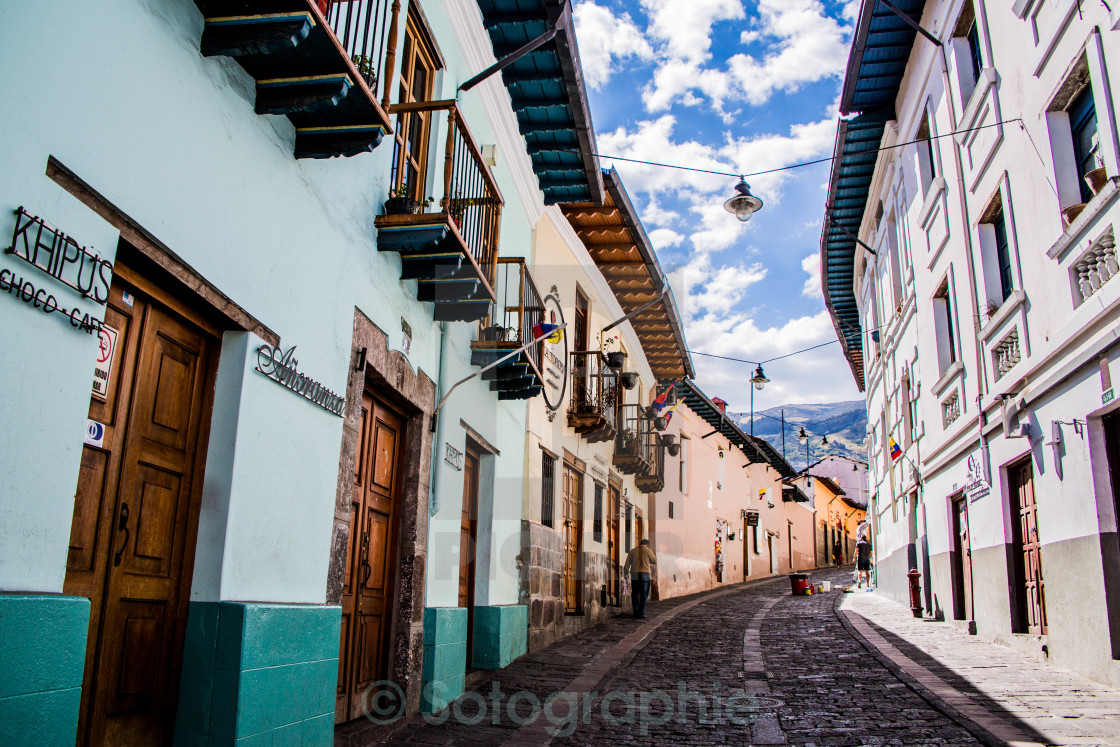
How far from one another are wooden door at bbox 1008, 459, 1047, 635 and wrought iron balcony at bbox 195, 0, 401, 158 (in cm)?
799

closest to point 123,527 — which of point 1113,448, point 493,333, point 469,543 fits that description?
point 469,543

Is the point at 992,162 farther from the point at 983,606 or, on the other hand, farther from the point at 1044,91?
the point at 983,606

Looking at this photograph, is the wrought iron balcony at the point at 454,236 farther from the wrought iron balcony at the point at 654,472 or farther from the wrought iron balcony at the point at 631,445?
the wrought iron balcony at the point at 654,472

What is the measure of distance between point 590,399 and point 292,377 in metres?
9.68

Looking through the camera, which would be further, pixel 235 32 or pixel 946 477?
pixel 946 477

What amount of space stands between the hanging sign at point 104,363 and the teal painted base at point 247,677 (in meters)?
1.19

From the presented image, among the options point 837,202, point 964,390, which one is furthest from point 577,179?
point 837,202

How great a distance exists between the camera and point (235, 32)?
151 inches

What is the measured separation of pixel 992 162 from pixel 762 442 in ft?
82.1

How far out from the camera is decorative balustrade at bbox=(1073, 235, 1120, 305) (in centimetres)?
695

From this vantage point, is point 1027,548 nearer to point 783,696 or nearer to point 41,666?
point 783,696

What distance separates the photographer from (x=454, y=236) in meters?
6.11

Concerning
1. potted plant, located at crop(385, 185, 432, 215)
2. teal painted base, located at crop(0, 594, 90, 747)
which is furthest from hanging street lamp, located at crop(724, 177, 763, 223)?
teal painted base, located at crop(0, 594, 90, 747)

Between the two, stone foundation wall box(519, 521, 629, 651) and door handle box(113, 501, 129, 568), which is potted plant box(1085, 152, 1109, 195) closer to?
stone foundation wall box(519, 521, 629, 651)
